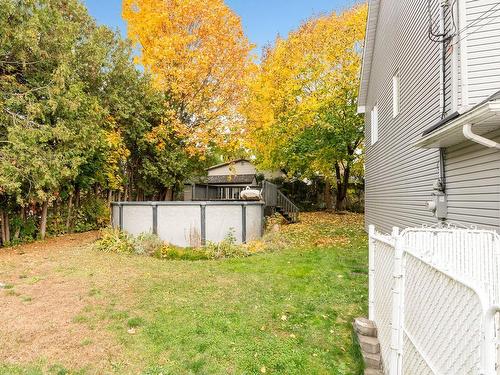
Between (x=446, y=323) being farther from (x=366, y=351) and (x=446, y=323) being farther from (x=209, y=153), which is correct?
(x=209, y=153)

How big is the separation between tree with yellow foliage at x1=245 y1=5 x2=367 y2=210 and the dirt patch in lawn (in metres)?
12.2

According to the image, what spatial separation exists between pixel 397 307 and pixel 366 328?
1365mm

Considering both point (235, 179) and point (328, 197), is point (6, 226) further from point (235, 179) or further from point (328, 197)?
point (235, 179)

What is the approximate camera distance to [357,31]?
17.8m

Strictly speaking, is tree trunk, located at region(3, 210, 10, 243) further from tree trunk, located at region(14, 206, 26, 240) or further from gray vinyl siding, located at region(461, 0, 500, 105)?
gray vinyl siding, located at region(461, 0, 500, 105)

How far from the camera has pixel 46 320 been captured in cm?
475

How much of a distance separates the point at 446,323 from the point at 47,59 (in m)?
12.3

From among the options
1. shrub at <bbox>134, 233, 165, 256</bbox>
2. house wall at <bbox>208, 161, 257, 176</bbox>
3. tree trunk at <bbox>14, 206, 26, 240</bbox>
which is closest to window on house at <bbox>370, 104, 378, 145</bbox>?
shrub at <bbox>134, 233, 165, 256</bbox>

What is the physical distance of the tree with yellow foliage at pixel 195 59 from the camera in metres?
13.7

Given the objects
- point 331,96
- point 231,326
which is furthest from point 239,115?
point 231,326

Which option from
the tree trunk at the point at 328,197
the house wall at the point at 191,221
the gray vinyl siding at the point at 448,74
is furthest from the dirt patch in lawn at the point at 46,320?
the tree trunk at the point at 328,197

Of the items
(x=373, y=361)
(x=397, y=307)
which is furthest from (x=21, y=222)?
(x=397, y=307)

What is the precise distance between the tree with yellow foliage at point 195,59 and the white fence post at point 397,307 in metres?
12.6

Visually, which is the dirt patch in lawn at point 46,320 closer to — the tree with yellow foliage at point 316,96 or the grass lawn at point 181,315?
the grass lawn at point 181,315
